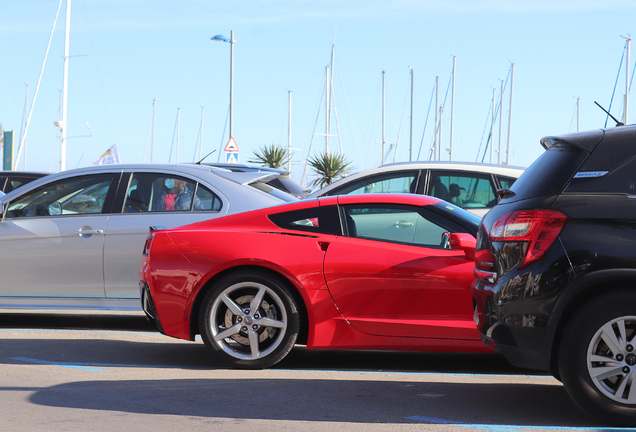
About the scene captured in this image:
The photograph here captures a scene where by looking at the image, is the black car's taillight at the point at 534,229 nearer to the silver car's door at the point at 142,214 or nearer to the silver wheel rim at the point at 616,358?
the silver wheel rim at the point at 616,358

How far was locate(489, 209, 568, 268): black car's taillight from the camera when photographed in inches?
167

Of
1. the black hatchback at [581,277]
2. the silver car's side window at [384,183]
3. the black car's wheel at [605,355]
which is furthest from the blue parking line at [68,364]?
the silver car's side window at [384,183]

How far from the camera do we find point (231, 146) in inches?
961

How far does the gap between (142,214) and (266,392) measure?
9.87 feet

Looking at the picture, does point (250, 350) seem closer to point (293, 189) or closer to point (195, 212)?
point (195, 212)

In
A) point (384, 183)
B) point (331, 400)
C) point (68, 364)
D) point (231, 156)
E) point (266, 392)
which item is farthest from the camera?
point (231, 156)

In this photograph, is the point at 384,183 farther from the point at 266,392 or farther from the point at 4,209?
the point at 266,392

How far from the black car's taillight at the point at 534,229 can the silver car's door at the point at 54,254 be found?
443 centimetres

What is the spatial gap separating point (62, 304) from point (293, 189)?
3.68 meters

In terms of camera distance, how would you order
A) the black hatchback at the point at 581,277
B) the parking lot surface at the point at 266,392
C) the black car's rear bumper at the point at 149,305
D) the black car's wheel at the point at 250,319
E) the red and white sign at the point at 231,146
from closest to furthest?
the black hatchback at the point at 581,277 < the parking lot surface at the point at 266,392 < the black car's wheel at the point at 250,319 < the black car's rear bumper at the point at 149,305 < the red and white sign at the point at 231,146

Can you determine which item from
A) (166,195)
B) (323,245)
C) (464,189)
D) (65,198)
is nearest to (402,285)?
(323,245)

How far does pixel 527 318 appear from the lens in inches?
169

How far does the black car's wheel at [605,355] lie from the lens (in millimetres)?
4203

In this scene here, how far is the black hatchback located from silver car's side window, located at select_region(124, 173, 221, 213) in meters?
3.96
